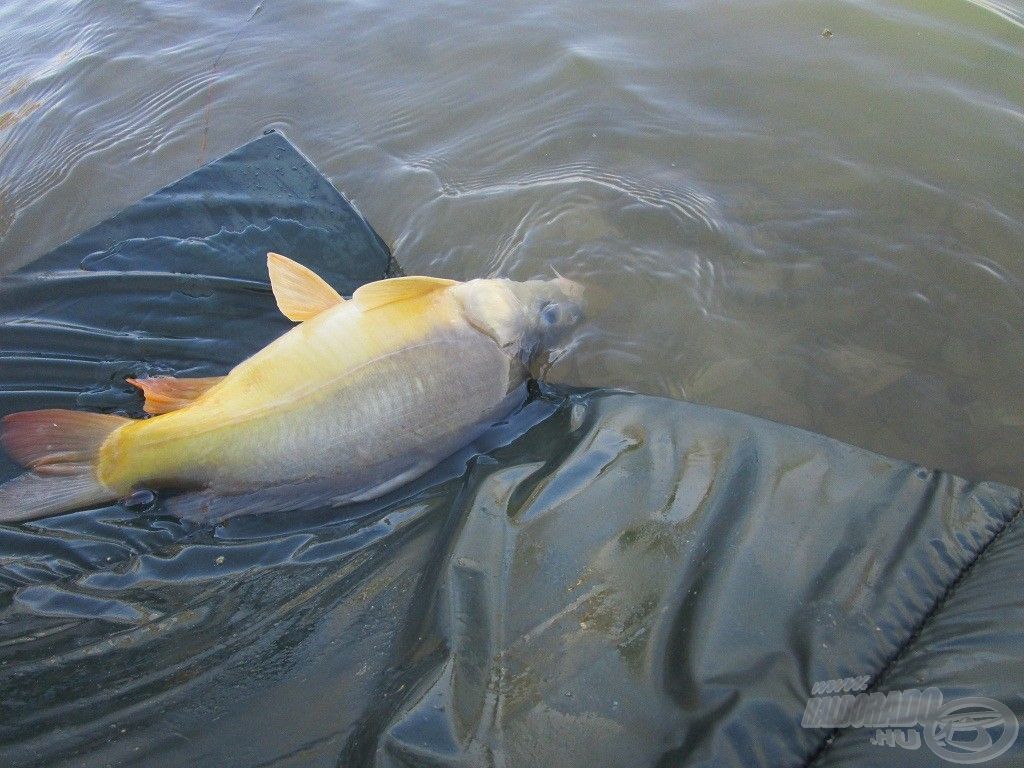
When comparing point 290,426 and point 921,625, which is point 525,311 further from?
point 921,625

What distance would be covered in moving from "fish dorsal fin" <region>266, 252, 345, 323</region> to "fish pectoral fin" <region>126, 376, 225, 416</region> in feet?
1.18

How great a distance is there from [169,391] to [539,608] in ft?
4.77

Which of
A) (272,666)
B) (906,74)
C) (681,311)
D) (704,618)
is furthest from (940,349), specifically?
(272,666)

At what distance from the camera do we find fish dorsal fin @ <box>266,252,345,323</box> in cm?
255

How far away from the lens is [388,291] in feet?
8.13

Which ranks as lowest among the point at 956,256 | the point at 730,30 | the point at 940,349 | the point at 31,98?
the point at 31,98

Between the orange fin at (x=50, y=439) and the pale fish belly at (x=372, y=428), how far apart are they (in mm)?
372

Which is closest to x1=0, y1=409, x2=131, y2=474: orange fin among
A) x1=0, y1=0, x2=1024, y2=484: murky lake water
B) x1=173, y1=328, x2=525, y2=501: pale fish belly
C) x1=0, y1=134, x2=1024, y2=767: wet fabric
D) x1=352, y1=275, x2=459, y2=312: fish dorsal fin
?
x1=0, y1=134, x2=1024, y2=767: wet fabric

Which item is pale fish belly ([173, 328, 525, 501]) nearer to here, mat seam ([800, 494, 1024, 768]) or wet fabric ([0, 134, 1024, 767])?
wet fabric ([0, 134, 1024, 767])

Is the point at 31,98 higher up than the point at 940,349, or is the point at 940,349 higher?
the point at 940,349

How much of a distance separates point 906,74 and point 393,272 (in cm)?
334

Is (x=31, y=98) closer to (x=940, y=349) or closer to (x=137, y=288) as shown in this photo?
(x=137, y=288)

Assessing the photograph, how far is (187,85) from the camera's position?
4.77 meters

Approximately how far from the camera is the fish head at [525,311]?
2689 mm
